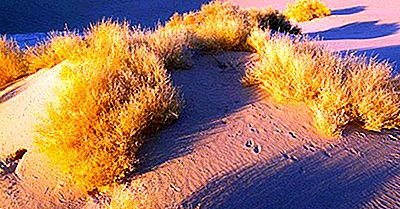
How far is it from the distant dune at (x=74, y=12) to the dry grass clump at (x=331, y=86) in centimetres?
2824

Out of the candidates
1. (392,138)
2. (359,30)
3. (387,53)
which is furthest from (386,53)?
(359,30)

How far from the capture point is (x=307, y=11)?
33.0 meters

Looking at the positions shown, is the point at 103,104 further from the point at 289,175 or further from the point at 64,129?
the point at 289,175

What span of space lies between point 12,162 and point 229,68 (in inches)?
182

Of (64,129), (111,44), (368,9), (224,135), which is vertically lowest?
(368,9)

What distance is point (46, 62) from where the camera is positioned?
37.5ft

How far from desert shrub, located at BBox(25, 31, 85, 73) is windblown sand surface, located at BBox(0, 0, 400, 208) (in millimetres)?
1503

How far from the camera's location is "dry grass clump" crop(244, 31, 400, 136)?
819 cm

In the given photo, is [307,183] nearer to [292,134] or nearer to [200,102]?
[292,134]

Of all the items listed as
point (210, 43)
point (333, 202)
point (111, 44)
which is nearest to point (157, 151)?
point (333, 202)

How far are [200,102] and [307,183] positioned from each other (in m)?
2.60

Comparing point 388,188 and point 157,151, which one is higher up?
point 157,151

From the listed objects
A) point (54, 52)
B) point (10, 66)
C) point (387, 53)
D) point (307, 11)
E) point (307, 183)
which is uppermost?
point (54, 52)

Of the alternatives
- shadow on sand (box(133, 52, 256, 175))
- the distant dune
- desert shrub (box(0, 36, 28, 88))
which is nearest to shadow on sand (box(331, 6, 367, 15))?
the distant dune
